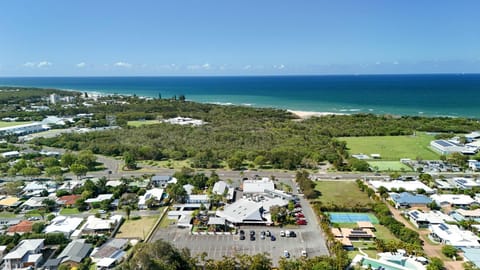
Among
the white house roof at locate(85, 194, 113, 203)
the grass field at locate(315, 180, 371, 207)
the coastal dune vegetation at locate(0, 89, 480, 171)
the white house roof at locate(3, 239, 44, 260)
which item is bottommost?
the grass field at locate(315, 180, 371, 207)

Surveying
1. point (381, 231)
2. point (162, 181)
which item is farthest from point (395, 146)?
point (162, 181)

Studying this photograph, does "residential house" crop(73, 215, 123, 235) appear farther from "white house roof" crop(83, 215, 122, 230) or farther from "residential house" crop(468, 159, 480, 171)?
"residential house" crop(468, 159, 480, 171)

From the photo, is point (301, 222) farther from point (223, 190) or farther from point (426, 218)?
point (426, 218)

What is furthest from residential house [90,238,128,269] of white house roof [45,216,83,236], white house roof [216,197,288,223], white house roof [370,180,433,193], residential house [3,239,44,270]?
white house roof [370,180,433,193]

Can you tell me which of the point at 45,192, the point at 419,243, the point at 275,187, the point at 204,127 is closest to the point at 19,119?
the point at 204,127

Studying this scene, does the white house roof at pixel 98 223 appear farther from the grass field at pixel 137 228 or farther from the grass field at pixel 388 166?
the grass field at pixel 388 166

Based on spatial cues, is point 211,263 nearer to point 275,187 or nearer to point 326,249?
point 326,249
